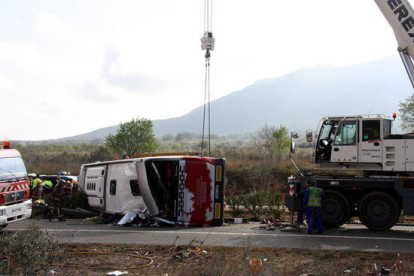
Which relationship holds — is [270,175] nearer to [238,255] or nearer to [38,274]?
[238,255]

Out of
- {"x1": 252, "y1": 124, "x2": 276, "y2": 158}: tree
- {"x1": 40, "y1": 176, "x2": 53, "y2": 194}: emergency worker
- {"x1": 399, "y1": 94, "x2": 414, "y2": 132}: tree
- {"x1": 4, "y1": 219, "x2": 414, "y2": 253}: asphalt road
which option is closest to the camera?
{"x1": 4, "y1": 219, "x2": 414, "y2": 253}: asphalt road

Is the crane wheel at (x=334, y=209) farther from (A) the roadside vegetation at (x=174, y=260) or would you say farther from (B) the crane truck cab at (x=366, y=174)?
(A) the roadside vegetation at (x=174, y=260)

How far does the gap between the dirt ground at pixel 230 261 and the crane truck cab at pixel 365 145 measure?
417cm

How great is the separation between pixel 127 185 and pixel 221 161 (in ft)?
10.2

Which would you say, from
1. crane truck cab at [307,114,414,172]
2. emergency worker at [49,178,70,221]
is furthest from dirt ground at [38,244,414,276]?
emergency worker at [49,178,70,221]

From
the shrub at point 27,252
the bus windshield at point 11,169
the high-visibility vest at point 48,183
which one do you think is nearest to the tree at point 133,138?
the high-visibility vest at point 48,183

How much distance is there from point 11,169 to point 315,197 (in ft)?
27.5

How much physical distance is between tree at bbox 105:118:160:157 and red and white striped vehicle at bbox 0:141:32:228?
35885 millimetres

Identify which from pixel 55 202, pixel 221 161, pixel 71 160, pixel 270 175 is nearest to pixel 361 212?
pixel 221 161

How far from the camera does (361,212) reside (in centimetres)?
1284

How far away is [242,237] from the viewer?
1156cm

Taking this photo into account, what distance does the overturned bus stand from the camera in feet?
44.4

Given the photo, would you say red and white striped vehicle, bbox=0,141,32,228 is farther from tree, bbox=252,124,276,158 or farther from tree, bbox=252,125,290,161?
tree, bbox=252,125,290,161

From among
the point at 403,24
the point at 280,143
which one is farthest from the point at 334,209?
the point at 280,143
